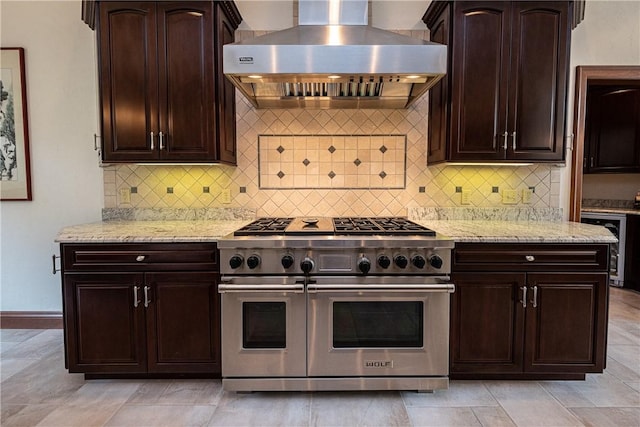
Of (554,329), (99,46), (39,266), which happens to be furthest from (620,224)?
(39,266)

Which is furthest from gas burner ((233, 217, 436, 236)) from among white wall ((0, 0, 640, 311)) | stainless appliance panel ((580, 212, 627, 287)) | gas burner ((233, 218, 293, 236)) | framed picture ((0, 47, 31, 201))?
stainless appliance panel ((580, 212, 627, 287))

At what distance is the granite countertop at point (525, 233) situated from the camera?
2.10 m

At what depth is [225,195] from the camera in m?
2.89

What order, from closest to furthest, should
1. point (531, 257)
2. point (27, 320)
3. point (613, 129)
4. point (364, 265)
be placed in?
point (364, 265) < point (531, 257) < point (27, 320) < point (613, 129)

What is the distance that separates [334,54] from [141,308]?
186cm

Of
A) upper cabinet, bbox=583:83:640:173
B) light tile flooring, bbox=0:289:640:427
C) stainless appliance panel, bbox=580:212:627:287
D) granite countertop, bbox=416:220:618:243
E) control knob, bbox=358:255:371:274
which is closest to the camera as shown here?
light tile flooring, bbox=0:289:640:427

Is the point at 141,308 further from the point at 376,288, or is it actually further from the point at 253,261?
the point at 376,288

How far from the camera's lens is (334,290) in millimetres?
2031

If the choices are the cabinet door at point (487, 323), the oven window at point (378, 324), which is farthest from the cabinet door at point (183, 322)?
the cabinet door at point (487, 323)

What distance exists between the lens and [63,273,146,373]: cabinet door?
2145 mm

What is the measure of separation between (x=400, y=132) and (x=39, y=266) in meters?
3.20

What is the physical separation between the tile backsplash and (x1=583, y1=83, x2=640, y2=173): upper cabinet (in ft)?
8.18

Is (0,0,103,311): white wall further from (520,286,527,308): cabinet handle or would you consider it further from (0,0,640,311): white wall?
(520,286,527,308): cabinet handle

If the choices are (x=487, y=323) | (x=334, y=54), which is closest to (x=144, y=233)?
(x=334, y=54)
